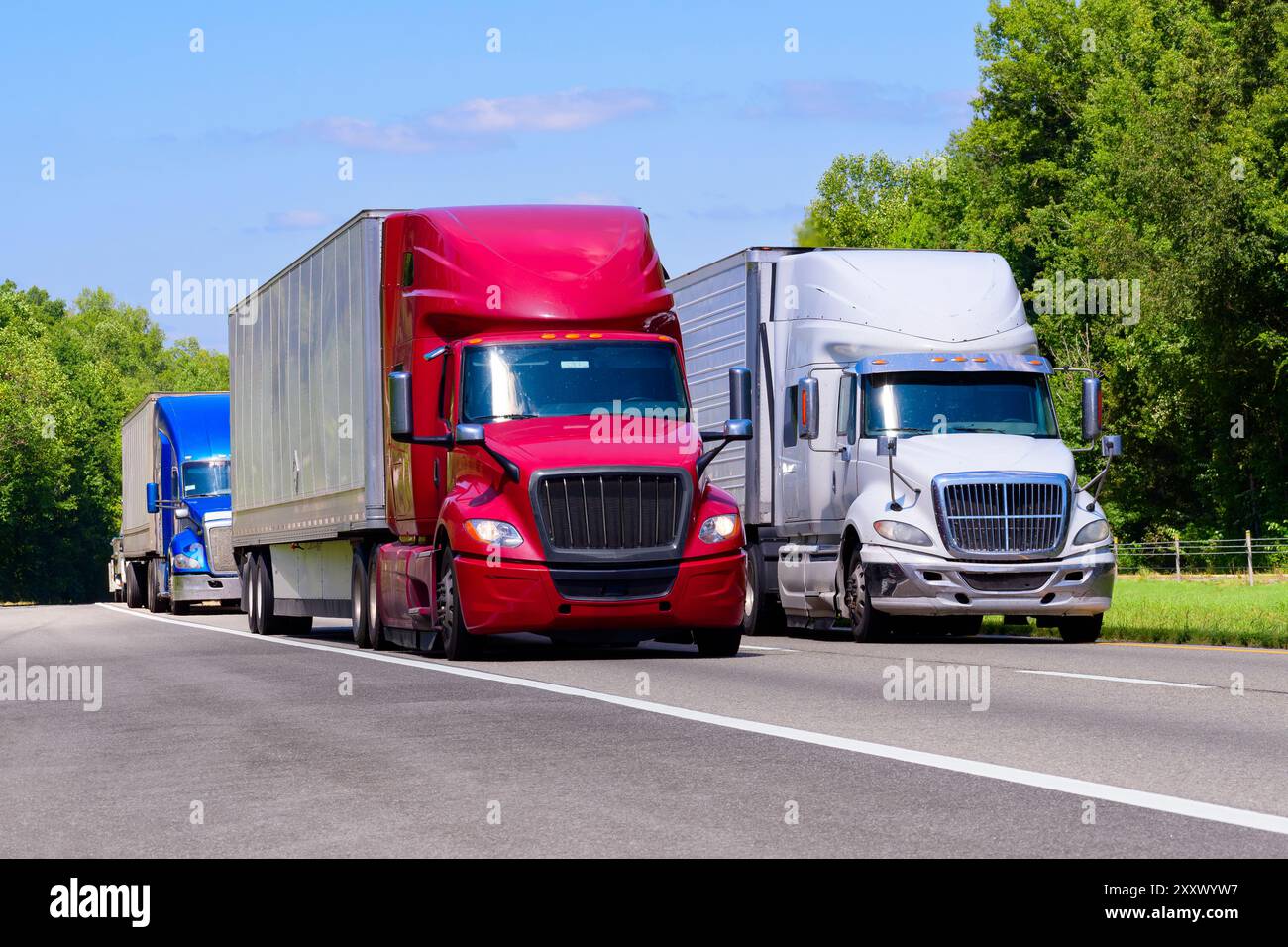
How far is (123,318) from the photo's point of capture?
599 feet

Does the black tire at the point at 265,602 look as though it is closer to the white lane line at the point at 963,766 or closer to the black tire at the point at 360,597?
the black tire at the point at 360,597

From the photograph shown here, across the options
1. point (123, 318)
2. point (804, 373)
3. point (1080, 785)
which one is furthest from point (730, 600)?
point (123, 318)

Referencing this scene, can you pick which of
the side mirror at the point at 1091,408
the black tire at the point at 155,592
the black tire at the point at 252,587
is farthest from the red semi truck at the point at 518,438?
the black tire at the point at 155,592

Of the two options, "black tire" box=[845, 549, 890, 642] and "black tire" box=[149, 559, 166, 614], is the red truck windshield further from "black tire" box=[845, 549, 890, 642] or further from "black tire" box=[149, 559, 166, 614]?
"black tire" box=[149, 559, 166, 614]

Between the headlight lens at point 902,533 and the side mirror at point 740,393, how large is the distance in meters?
2.69

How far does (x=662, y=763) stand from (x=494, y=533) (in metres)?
7.91

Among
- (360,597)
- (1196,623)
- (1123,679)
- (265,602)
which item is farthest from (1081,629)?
(265,602)

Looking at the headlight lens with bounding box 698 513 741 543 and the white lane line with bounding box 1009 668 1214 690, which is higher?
the headlight lens with bounding box 698 513 741 543

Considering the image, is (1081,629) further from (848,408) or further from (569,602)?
(569,602)

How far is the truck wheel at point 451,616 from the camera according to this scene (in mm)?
18734

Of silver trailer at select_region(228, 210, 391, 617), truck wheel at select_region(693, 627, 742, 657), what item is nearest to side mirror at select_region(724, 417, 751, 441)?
truck wheel at select_region(693, 627, 742, 657)

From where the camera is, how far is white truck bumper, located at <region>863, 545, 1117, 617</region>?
2114cm

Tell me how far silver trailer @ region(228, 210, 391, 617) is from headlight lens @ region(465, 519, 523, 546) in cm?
332
